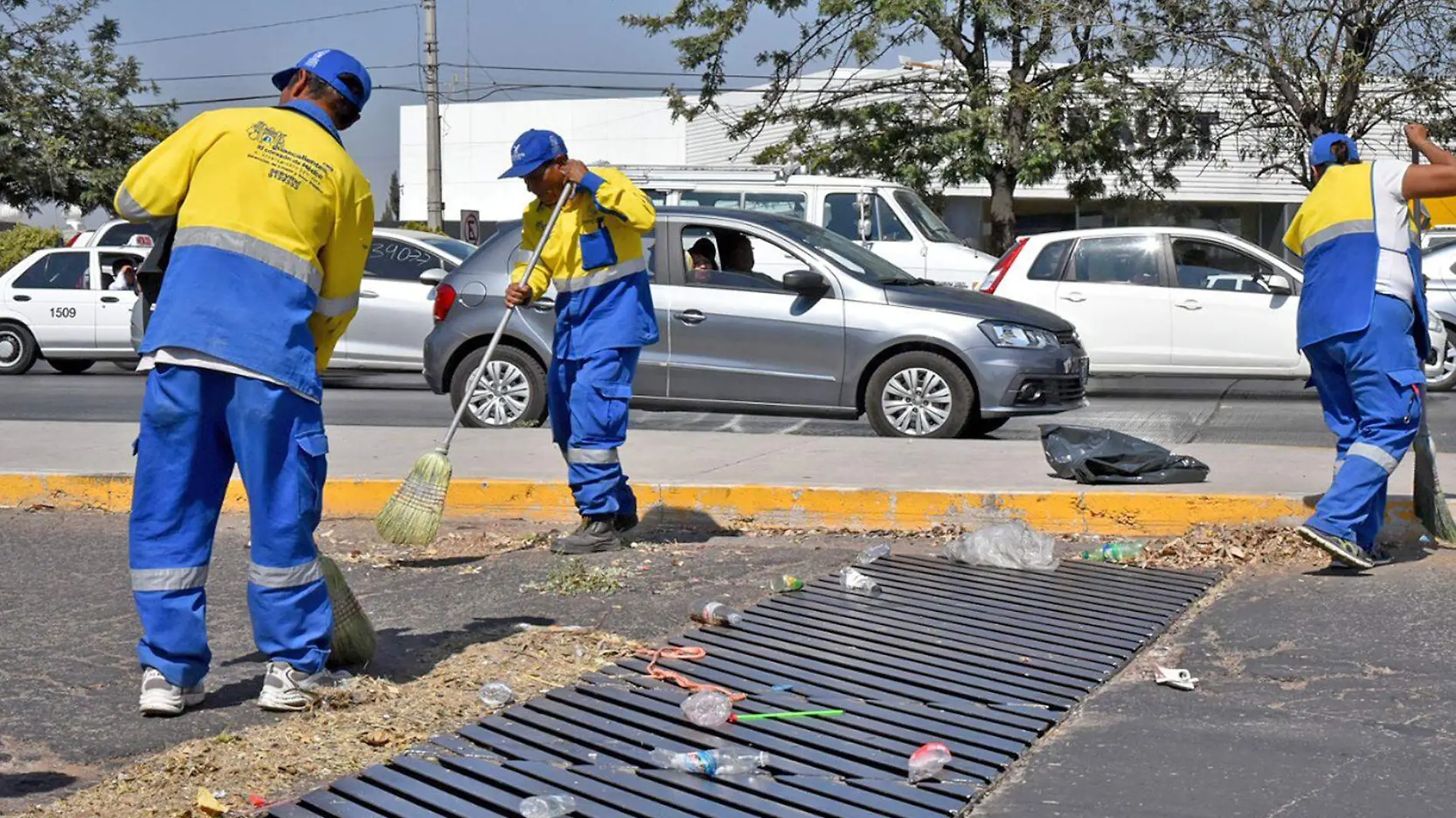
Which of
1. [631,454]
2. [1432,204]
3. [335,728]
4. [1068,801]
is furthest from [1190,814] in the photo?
[631,454]

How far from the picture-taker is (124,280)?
60.1 ft

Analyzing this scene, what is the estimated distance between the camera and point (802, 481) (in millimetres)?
7898

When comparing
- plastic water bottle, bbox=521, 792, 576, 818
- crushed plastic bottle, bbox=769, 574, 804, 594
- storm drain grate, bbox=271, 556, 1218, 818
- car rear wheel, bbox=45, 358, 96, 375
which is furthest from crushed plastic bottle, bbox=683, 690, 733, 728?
car rear wheel, bbox=45, 358, 96, 375

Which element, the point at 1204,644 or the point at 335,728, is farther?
the point at 1204,644

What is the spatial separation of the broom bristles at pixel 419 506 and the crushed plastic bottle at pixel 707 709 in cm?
197

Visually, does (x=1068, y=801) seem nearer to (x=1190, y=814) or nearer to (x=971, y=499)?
(x=1190, y=814)

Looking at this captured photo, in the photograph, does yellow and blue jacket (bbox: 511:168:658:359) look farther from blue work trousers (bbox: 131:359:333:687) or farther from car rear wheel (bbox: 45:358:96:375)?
car rear wheel (bbox: 45:358:96:375)

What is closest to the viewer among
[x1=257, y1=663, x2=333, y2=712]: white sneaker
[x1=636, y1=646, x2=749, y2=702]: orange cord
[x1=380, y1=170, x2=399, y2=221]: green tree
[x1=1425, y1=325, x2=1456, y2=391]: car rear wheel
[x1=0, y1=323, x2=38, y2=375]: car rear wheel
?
[x1=257, y1=663, x2=333, y2=712]: white sneaker

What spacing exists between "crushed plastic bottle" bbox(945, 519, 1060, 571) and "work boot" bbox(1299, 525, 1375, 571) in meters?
0.99

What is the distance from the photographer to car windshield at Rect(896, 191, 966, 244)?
1619cm

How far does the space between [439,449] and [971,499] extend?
2371mm

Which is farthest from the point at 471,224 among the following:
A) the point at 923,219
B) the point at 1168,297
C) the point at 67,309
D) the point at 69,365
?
the point at 1168,297

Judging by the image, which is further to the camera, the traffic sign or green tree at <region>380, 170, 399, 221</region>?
green tree at <region>380, 170, 399, 221</region>

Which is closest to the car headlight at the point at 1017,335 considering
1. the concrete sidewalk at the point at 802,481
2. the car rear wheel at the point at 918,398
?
the car rear wheel at the point at 918,398
